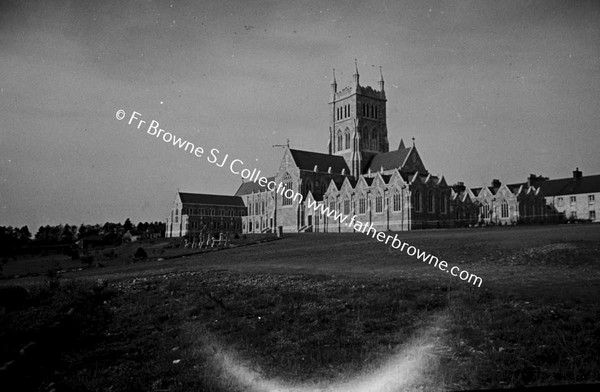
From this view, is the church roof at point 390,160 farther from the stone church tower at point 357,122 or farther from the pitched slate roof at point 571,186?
the pitched slate roof at point 571,186

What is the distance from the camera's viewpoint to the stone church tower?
303ft

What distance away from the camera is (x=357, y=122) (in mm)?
92188

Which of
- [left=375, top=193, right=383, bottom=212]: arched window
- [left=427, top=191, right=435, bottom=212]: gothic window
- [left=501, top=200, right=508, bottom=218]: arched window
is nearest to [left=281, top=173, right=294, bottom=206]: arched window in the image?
[left=375, top=193, right=383, bottom=212]: arched window

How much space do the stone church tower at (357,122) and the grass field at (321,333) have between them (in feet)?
253

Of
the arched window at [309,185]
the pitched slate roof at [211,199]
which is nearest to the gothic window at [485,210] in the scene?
the arched window at [309,185]

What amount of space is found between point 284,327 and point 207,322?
→ 2175mm

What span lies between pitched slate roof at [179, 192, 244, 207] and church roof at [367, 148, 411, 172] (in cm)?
4841

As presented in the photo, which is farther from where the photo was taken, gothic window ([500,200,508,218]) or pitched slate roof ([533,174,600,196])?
pitched slate roof ([533,174,600,196])

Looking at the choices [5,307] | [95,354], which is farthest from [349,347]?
[5,307]

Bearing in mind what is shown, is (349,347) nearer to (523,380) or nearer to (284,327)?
(284,327)

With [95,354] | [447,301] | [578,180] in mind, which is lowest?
[95,354]

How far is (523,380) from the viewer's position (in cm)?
757

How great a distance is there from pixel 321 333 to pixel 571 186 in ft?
293

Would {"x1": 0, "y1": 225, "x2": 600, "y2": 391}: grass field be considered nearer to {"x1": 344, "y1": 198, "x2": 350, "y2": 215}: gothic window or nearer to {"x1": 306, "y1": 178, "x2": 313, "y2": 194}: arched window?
{"x1": 344, "y1": 198, "x2": 350, "y2": 215}: gothic window
